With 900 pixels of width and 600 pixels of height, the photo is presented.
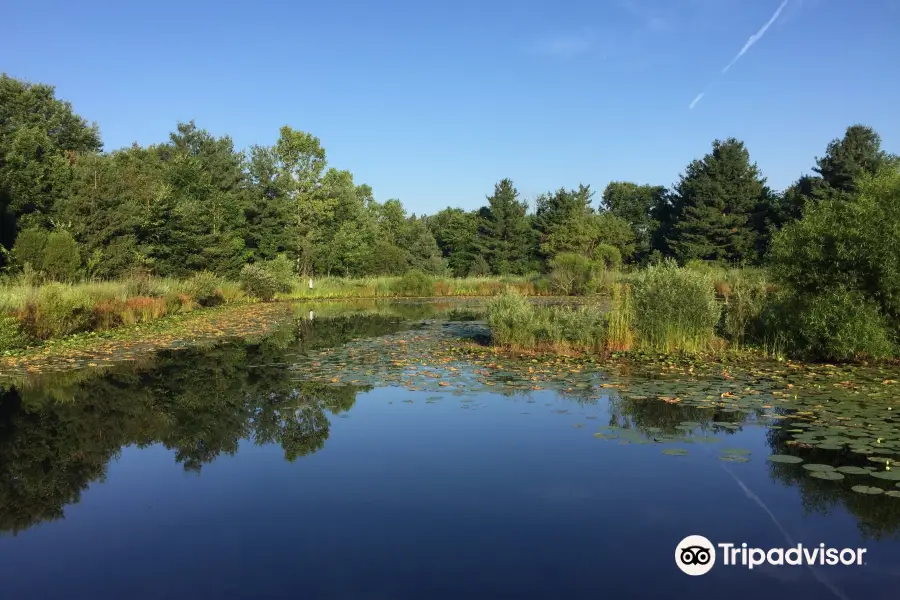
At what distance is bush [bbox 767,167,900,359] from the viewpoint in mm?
Answer: 11836

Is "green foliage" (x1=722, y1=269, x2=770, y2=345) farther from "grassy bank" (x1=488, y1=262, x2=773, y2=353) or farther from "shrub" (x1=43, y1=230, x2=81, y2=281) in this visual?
"shrub" (x1=43, y1=230, x2=81, y2=281)

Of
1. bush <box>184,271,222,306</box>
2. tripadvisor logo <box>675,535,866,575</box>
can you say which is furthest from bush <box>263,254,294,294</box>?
tripadvisor logo <box>675,535,866,575</box>

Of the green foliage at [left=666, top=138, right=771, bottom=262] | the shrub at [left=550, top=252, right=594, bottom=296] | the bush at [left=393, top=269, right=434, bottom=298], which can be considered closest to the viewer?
the shrub at [left=550, top=252, right=594, bottom=296]

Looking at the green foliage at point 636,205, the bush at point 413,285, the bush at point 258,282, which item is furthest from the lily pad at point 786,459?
the green foliage at point 636,205

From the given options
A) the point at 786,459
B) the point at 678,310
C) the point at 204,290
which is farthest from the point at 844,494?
the point at 204,290

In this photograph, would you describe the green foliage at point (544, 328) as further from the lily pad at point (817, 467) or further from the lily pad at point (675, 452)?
the lily pad at point (817, 467)

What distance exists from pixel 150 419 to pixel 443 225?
2987 inches

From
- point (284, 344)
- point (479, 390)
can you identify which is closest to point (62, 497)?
point (479, 390)

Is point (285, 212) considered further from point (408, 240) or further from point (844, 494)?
point (844, 494)

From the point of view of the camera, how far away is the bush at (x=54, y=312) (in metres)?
16.5

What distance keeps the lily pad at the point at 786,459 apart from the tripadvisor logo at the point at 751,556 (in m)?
1.93

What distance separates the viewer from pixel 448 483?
6219 millimetres

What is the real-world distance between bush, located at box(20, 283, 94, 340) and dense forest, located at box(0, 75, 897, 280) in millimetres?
9960

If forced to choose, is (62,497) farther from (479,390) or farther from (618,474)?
(479,390)
